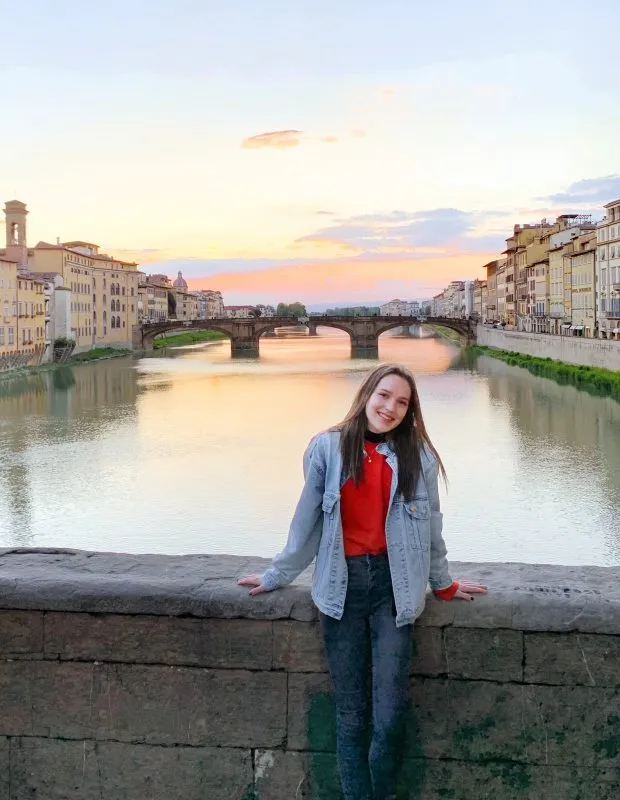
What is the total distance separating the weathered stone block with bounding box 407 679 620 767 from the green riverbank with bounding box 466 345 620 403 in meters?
24.0

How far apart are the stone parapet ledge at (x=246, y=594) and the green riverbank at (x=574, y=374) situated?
23926 millimetres

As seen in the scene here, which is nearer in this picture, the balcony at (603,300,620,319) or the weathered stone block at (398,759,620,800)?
the weathered stone block at (398,759,620,800)

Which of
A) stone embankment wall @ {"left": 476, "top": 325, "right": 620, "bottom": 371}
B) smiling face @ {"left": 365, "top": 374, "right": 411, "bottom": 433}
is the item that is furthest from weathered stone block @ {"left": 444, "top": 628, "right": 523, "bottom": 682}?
stone embankment wall @ {"left": 476, "top": 325, "right": 620, "bottom": 371}

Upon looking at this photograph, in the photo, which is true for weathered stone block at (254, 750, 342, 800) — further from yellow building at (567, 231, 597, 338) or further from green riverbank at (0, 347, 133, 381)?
yellow building at (567, 231, 597, 338)

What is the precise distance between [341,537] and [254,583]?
0.29 m

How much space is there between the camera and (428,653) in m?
2.28

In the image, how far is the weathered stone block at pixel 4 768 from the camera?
241 centimetres

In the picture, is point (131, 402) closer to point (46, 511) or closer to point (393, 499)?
point (46, 511)

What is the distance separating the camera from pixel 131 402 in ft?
87.9

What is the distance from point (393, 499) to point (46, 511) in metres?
10.4

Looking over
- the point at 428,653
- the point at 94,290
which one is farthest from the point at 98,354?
the point at 428,653

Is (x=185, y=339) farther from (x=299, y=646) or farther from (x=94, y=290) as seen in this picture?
(x=299, y=646)

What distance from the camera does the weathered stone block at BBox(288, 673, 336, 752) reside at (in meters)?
2.31

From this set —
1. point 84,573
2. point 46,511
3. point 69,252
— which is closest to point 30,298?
point 69,252
